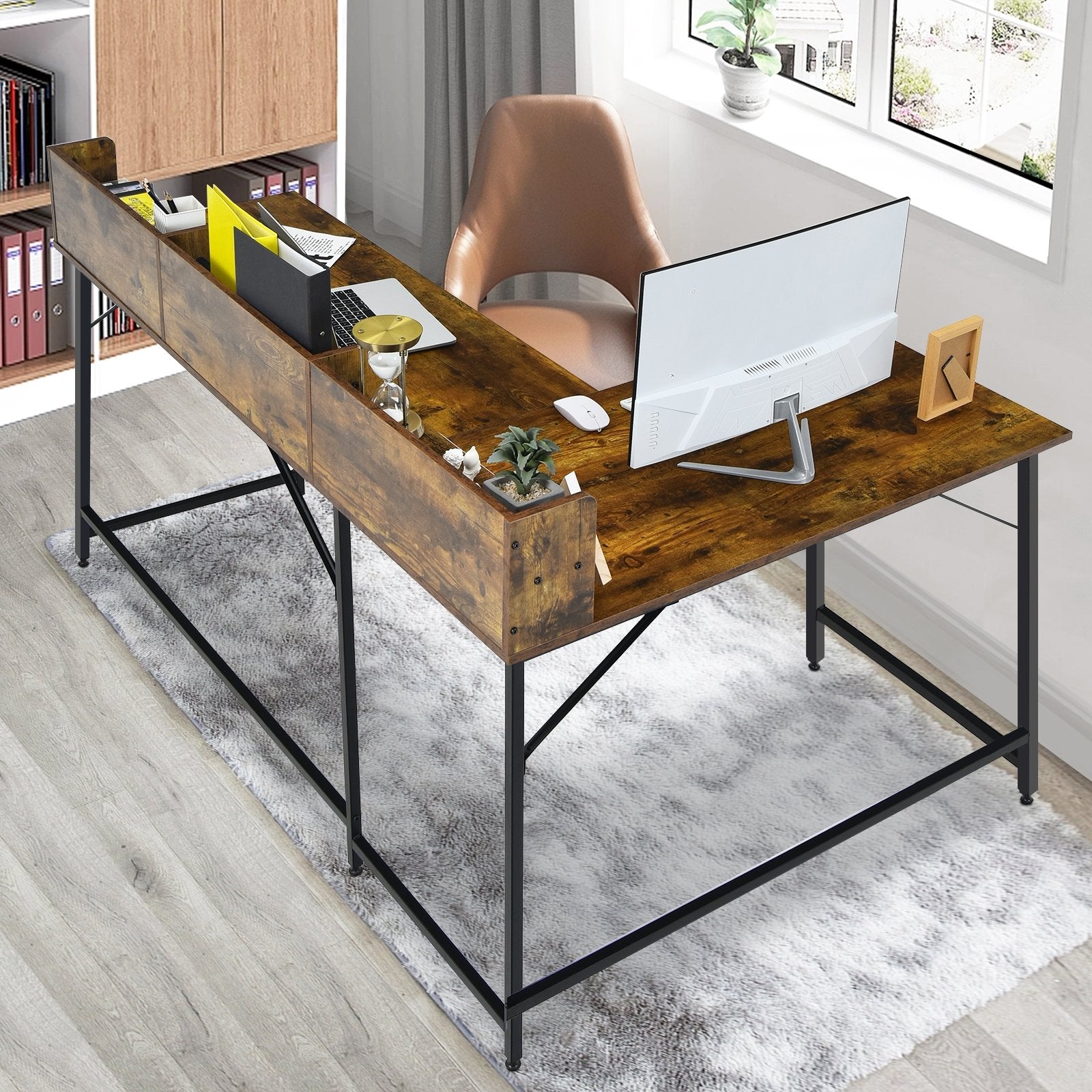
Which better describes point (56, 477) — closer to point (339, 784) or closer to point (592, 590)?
point (339, 784)

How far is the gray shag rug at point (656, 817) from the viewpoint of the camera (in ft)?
8.18

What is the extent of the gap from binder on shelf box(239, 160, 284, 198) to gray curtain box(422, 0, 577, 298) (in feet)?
1.50

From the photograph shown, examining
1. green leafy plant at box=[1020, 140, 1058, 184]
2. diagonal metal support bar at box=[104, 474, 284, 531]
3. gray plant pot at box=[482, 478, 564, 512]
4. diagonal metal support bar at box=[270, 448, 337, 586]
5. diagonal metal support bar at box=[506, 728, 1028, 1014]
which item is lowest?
diagonal metal support bar at box=[506, 728, 1028, 1014]

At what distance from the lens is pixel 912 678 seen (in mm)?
3086

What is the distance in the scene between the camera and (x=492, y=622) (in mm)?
2061

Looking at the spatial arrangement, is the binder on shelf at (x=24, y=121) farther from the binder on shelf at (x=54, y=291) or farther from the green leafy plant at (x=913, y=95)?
the green leafy plant at (x=913, y=95)

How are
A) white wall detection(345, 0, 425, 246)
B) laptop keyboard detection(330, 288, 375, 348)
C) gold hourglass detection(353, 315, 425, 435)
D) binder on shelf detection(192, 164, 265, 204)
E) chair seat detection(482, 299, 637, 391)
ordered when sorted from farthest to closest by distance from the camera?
1. white wall detection(345, 0, 425, 246)
2. binder on shelf detection(192, 164, 265, 204)
3. chair seat detection(482, 299, 637, 391)
4. laptop keyboard detection(330, 288, 375, 348)
5. gold hourglass detection(353, 315, 425, 435)

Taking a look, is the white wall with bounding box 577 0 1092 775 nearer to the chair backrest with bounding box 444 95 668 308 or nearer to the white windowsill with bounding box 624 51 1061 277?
the white windowsill with bounding box 624 51 1061 277

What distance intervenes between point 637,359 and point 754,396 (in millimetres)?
256

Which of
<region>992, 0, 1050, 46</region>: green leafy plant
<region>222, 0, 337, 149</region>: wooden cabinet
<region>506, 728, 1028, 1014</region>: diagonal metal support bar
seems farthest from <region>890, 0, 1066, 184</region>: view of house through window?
<region>222, 0, 337, 149</region>: wooden cabinet

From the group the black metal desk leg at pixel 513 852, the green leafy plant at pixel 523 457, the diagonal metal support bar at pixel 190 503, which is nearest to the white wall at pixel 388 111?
the diagonal metal support bar at pixel 190 503

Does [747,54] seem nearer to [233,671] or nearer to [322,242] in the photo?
[322,242]

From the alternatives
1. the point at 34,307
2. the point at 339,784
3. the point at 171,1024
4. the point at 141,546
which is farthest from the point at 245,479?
the point at 171,1024

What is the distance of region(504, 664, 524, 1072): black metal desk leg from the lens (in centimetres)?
214
